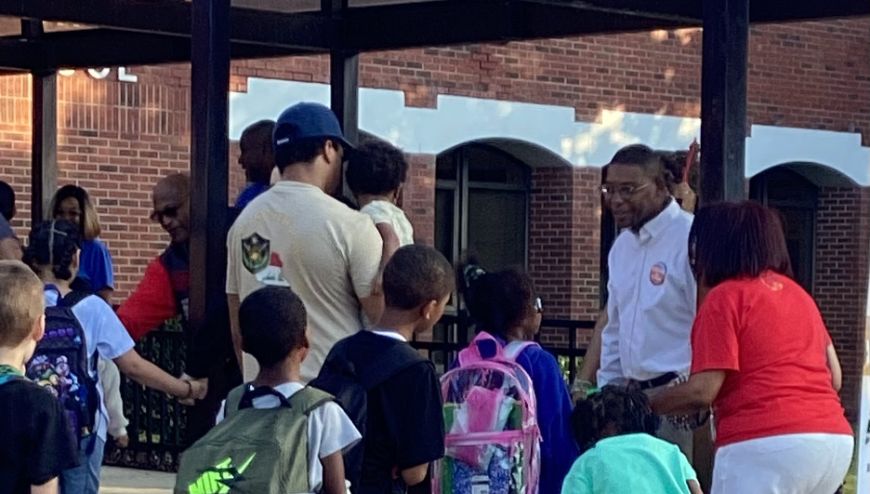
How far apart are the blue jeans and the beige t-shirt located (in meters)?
1.22

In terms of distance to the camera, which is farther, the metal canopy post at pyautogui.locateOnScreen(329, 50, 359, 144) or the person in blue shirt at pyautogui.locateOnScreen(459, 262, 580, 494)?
the metal canopy post at pyautogui.locateOnScreen(329, 50, 359, 144)

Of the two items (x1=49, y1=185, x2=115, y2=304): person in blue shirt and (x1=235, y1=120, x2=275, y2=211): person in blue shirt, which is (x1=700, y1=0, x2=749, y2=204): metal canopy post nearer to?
(x1=235, y1=120, x2=275, y2=211): person in blue shirt

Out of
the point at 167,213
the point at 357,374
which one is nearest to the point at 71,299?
the point at 167,213

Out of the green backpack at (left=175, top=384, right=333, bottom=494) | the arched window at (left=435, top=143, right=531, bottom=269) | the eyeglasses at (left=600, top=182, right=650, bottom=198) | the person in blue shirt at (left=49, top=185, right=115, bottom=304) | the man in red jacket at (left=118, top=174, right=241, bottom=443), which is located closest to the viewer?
the green backpack at (left=175, top=384, right=333, bottom=494)

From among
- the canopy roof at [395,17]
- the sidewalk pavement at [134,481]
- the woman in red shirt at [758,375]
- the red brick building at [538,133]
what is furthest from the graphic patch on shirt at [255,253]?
the red brick building at [538,133]

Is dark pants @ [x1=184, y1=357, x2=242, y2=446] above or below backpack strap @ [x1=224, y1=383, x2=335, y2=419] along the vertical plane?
A: below

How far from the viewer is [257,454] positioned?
171 inches

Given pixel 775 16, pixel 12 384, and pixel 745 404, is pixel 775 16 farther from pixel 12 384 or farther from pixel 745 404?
pixel 12 384

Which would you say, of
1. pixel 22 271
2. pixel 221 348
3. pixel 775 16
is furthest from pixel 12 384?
pixel 775 16

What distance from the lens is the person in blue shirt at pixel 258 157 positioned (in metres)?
6.11

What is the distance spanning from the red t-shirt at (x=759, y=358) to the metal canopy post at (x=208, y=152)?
2.16 meters

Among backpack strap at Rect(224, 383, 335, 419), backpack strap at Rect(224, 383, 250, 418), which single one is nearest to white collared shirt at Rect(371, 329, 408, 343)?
backpack strap at Rect(224, 383, 335, 419)

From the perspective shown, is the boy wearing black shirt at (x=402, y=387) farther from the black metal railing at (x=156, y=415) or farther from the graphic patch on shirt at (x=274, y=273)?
the black metal railing at (x=156, y=415)

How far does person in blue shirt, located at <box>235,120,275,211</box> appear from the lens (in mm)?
6109
